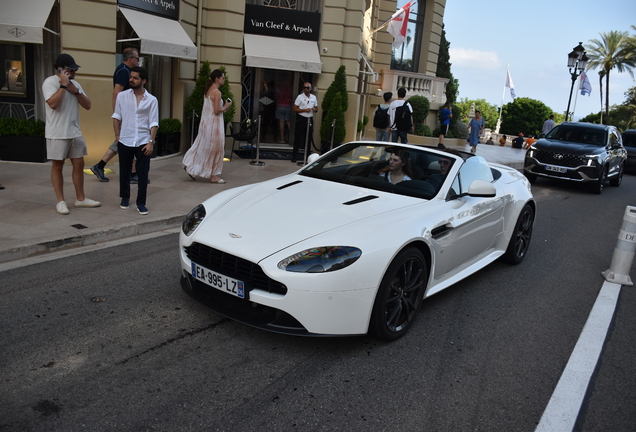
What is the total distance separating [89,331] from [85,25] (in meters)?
8.16

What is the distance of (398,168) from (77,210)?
4.31m

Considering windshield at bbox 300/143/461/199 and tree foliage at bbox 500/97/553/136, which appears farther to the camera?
tree foliage at bbox 500/97/553/136

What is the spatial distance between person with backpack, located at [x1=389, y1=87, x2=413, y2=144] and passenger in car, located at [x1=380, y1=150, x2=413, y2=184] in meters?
7.12

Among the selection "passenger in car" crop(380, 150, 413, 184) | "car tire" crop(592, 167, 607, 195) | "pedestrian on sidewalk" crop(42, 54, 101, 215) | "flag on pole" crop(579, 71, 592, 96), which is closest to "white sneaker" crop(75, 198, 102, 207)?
"pedestrian on sidewalk" crop(42, 54, 101, 215)

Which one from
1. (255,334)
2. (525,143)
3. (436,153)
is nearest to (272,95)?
(436,153)

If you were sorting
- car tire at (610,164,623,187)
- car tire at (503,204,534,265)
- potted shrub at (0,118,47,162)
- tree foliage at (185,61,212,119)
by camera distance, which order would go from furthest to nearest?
car tire at (610,164,623,187) < tree foliage at (185,61,212,119) < potted shrub at (0,118,47,162) < car tire at (503,204,534,265)

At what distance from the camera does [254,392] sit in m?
3.30

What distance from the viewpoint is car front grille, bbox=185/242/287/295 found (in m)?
3.66

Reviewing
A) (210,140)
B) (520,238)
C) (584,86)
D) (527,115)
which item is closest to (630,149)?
(584,86)

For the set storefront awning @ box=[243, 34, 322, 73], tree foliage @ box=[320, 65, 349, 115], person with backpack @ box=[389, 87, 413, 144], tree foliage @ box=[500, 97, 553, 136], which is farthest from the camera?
tree foliage @ box=[500, 97, 553, 136]

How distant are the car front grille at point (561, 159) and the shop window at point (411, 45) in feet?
37.8

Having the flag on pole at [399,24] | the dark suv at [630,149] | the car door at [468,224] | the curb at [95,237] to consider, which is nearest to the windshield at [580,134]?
the flag on pole at [399,24]

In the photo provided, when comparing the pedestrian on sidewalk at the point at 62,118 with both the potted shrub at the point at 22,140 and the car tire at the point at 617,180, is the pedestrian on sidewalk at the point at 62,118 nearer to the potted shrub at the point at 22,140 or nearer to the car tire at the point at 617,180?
the potted shrub at the point at 22,140

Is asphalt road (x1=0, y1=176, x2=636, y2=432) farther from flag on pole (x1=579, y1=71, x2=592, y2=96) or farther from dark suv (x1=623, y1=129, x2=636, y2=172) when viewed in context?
flag on pole (x1=579, y1=71, x2=592, y2=96)
